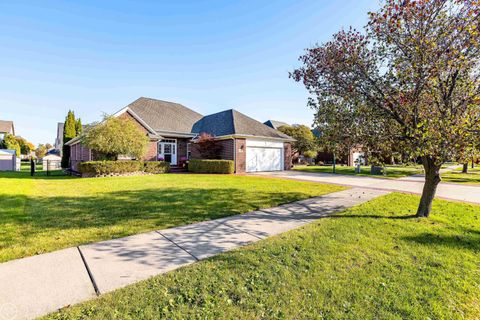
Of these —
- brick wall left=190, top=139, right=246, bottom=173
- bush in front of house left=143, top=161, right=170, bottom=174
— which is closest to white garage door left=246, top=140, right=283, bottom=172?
brick wall left=190, top=139, right=246, bottom=173

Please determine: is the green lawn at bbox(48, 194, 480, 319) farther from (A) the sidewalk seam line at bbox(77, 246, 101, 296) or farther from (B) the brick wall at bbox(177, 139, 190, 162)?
(B) the brick wall at bbox(177, 139, 190, 162)

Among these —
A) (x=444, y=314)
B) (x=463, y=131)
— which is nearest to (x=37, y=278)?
(x=444, y=314)

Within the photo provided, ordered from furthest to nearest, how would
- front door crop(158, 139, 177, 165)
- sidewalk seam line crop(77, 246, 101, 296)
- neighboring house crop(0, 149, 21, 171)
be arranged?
neighboring house crop(0, 149, 21, 171), front door crop(158, 139, 177, 165), sidewalk seam line crop(77, 246, 101, 296)

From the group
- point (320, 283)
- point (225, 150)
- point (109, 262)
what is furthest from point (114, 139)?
point (320, 283)

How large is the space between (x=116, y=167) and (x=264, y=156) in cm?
1193

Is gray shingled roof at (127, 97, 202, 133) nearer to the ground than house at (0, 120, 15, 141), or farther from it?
nearer to the ground

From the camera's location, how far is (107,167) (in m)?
14.5

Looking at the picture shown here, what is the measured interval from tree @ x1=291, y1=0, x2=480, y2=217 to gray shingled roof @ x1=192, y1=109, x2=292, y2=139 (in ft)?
40.9

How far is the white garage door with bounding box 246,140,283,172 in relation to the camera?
19486 mm

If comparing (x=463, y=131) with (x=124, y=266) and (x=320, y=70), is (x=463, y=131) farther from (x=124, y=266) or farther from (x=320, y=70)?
(x=124, y=266)

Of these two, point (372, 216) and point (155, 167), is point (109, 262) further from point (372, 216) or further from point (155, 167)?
point (155, 167)

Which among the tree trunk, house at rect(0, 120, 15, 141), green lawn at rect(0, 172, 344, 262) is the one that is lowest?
green lawn at rect(0, 172, 344, 262)

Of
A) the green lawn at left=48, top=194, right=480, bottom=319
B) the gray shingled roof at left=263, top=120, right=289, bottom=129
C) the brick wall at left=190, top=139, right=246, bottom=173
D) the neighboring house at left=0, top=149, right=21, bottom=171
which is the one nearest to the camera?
the green lawn at left=48, top=194, right=480, bottom=319

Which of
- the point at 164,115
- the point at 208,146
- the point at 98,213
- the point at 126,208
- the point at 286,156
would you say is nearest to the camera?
the point at 98,213
